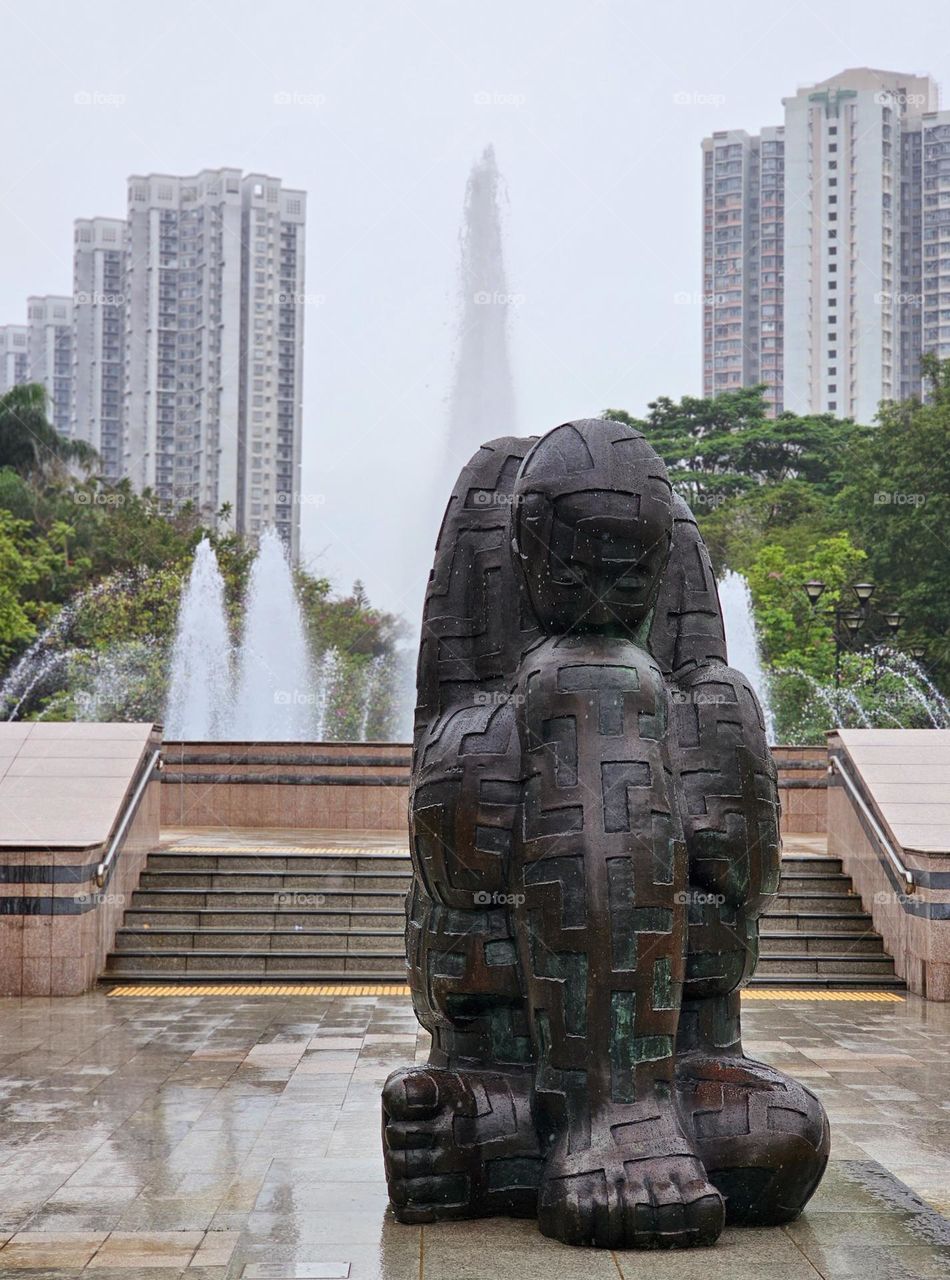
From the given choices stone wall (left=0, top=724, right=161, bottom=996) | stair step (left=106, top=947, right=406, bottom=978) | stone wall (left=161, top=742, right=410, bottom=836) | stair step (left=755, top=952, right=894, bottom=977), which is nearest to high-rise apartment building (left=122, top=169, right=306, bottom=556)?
stone wall (left=161, top=742, right=410, bottom=836)

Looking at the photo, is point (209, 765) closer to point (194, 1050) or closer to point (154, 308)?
point (194, 1050)

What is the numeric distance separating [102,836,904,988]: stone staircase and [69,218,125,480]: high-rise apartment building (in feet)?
140

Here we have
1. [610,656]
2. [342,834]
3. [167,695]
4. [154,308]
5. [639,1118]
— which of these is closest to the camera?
[639,1118]

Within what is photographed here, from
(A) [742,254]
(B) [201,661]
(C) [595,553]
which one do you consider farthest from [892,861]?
(A) [742,254]

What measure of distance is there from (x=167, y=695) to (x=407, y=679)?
27.7ft

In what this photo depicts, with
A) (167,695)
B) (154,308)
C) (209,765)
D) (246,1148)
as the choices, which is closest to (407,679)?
(167,695)

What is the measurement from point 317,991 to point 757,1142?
6.37m

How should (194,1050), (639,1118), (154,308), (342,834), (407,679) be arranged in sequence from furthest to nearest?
1. (154,308)
2. (407,679)
3. (342,834)
4. (194,1050)
5. (639,1118)

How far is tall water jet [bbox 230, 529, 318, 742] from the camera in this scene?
25.7 m

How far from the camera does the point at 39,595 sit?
35500 millimetres

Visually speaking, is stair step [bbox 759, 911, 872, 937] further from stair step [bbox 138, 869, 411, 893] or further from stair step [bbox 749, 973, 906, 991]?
stair step [bbox 138, 869, 411, 893]

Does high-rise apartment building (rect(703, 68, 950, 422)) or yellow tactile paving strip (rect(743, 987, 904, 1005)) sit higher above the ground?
high-rise apartment building (rect(703, 68, 950, 422))

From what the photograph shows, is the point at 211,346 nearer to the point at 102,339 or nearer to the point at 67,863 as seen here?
the point at 102,339

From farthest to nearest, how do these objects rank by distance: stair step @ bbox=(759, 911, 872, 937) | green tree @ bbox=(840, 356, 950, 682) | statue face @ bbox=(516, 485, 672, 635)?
green tree @ bbox=(840, 356, 950, 682)
stair step @ bbox=(759, 911, 872, 937)
statue face @ bbox=(516, 485, 672, 635)
